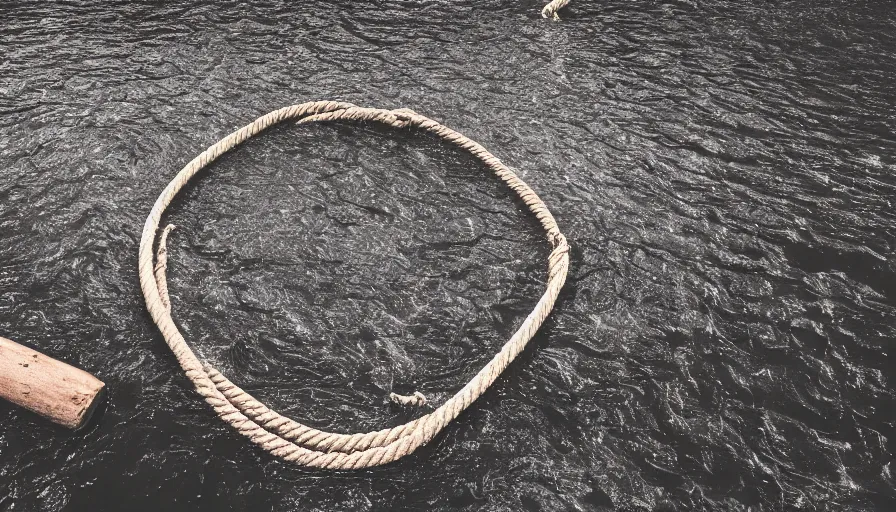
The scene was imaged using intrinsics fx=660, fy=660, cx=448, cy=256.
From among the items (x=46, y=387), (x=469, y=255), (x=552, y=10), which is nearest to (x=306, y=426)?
(x=46, y=387)

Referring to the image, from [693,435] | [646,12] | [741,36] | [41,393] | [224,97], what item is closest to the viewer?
[41,393]

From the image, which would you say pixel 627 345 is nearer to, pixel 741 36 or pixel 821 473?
pixel 821 473

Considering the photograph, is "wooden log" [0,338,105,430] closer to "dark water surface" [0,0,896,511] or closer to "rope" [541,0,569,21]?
"dark water surface" [0,0,896,511]

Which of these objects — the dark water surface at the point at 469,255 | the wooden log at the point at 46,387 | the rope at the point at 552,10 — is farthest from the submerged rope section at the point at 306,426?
the rope at the point at 552,10

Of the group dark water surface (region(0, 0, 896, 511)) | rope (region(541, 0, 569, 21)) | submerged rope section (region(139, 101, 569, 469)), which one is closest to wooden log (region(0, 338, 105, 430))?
dark water surface (region(0, 0, 896, 511))

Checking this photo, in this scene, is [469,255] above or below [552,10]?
below

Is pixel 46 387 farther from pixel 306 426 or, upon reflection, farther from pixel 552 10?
pixel 552 10

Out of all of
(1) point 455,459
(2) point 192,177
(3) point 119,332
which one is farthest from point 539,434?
(2) point 192,177
